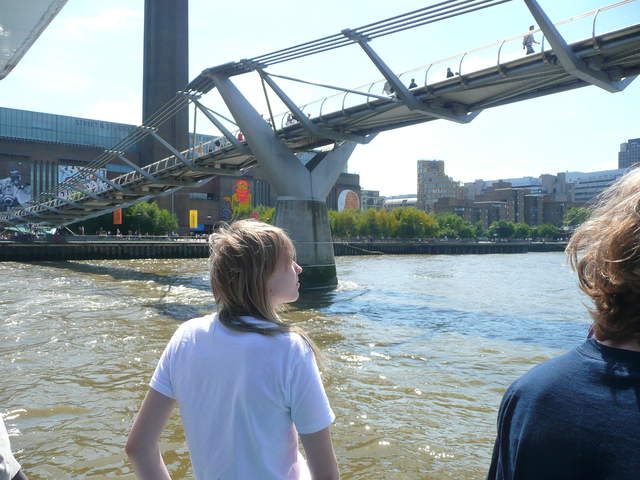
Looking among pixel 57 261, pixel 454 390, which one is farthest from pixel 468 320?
pixel 57 261

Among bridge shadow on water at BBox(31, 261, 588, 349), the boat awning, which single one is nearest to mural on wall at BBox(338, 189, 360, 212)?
bridge shadow on water at BBox(31, 261, 588, 349)

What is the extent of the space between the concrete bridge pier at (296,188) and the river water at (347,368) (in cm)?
334

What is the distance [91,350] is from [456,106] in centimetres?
1564

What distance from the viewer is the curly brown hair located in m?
1.17

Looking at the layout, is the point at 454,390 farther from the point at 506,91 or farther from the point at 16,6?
the point at 506,91

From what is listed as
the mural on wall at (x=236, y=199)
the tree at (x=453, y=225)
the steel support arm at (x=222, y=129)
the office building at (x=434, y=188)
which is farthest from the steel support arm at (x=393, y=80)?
the office building at (x=434, y=188)

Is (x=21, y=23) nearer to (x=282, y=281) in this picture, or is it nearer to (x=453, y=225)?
(x=282, y=281)

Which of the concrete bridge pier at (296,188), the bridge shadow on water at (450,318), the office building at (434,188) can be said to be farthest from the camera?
the office building at (434,188)

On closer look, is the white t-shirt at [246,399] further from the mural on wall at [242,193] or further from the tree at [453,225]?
the tree at [453,225]

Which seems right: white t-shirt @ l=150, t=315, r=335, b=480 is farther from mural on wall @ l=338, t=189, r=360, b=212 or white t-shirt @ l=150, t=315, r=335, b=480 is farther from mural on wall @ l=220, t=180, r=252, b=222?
mural on wall @ l=338, t=189, r=360, b=212

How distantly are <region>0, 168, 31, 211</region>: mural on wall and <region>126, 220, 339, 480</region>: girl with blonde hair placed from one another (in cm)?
8253

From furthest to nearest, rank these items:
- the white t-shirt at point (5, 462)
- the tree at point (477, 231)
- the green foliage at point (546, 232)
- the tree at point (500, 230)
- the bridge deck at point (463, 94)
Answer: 1. the green foliage at point (546, 232)
2. the tree at point (500, 230)
3. the tree at point (477, 231)
4. the bridge deck at point (463, 94)
5. the white t-shirt at point (5, 462)

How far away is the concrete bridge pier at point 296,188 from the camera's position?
24547mm

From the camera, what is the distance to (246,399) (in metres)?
1.66
